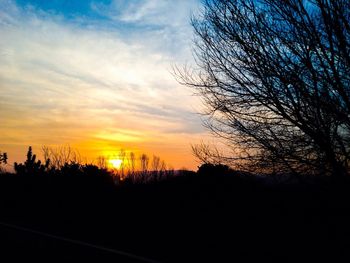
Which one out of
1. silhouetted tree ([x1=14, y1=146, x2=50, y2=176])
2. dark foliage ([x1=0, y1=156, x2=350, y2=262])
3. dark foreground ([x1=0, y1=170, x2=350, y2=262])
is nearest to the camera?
dark foreground ([x1=0, y1=170, x2=350, y2=262])

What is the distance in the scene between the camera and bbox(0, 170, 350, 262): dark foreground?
593cm

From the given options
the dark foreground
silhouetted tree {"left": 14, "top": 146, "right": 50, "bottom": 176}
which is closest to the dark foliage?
the dark foreground

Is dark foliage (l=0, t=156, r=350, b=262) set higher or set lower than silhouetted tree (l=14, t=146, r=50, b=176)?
lower

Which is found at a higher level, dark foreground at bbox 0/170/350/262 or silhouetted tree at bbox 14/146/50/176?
silhouetted tree at bbox 14/146/50/176

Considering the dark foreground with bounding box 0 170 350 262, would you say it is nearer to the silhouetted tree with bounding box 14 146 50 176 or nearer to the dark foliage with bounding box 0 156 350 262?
the dark foliage with bounding box 0 156 350 262

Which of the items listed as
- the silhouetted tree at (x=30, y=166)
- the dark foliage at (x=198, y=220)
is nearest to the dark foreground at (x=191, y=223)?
the dark foliage at (x=198, y=220)

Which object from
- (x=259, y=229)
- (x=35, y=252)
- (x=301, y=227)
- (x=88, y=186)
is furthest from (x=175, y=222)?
(x=88, y=186)

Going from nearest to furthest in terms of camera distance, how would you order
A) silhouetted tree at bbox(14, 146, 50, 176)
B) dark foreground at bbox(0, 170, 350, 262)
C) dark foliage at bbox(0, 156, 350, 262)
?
dark foreground at bbox(0, 170, 350, 262) → dark foliage at bbox(0, 156, 350, 262) → silhouetted tree at bbox(14, 146, 50, 176)

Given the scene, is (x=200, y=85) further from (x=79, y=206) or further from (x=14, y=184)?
(x=14, y=184)

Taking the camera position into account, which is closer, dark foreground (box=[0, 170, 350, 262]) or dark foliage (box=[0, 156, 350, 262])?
dark foreground (box=[0, 170, 350, 262])

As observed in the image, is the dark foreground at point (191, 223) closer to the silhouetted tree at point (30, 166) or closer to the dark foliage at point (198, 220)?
the dark foliage at point (198, 220)

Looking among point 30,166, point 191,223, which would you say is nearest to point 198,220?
point 191,223

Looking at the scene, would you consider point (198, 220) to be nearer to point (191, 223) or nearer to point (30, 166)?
point (191, 223)

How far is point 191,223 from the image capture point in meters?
8.16
